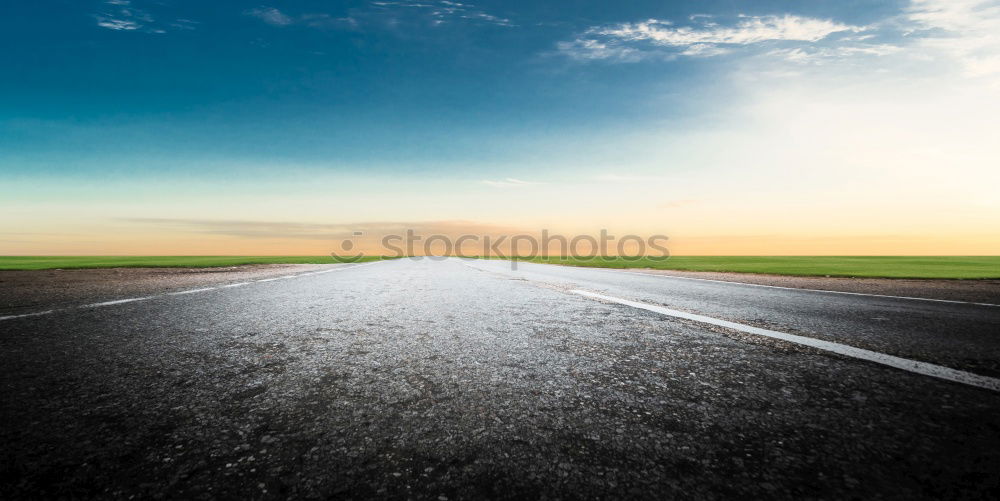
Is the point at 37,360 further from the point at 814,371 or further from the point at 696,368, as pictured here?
the point at 814,371

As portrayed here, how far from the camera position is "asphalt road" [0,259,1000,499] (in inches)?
50.4

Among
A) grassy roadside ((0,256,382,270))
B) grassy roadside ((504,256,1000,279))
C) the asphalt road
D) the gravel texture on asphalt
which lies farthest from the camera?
grassy roadside ((0,256,382,270))

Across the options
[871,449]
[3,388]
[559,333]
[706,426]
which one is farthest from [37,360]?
[871,449]

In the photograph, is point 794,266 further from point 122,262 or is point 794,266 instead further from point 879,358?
point 122,262

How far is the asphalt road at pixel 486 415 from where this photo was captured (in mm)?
1280

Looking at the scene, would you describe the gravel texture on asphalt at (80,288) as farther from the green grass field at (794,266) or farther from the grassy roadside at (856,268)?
the grassy roadside at (856,268)

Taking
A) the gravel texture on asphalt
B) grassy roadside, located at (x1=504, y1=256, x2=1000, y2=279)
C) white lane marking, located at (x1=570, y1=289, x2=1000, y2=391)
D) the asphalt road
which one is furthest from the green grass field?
the asphalt road

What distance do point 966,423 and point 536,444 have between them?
5.70ft

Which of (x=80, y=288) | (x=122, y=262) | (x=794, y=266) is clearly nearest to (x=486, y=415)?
(x=80, y=288)

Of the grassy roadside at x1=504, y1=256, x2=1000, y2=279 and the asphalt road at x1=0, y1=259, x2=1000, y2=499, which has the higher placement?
the asphalt road at x1=0, y1=259, x2=1000, y2=499

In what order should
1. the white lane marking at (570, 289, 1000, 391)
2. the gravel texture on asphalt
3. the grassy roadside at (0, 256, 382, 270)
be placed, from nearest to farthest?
1. the white lane marking at (570, 289, 1000, 391)
2. the gravel texture on asphalt
3. the grassy roadside at (0, 256, 382, 270)

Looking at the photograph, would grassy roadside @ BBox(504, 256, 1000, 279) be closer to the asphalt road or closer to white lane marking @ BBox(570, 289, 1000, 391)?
white lane marking @ BBox(570, 289, 1000, 391)

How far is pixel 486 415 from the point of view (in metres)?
1.81

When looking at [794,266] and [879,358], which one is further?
[794,266]
